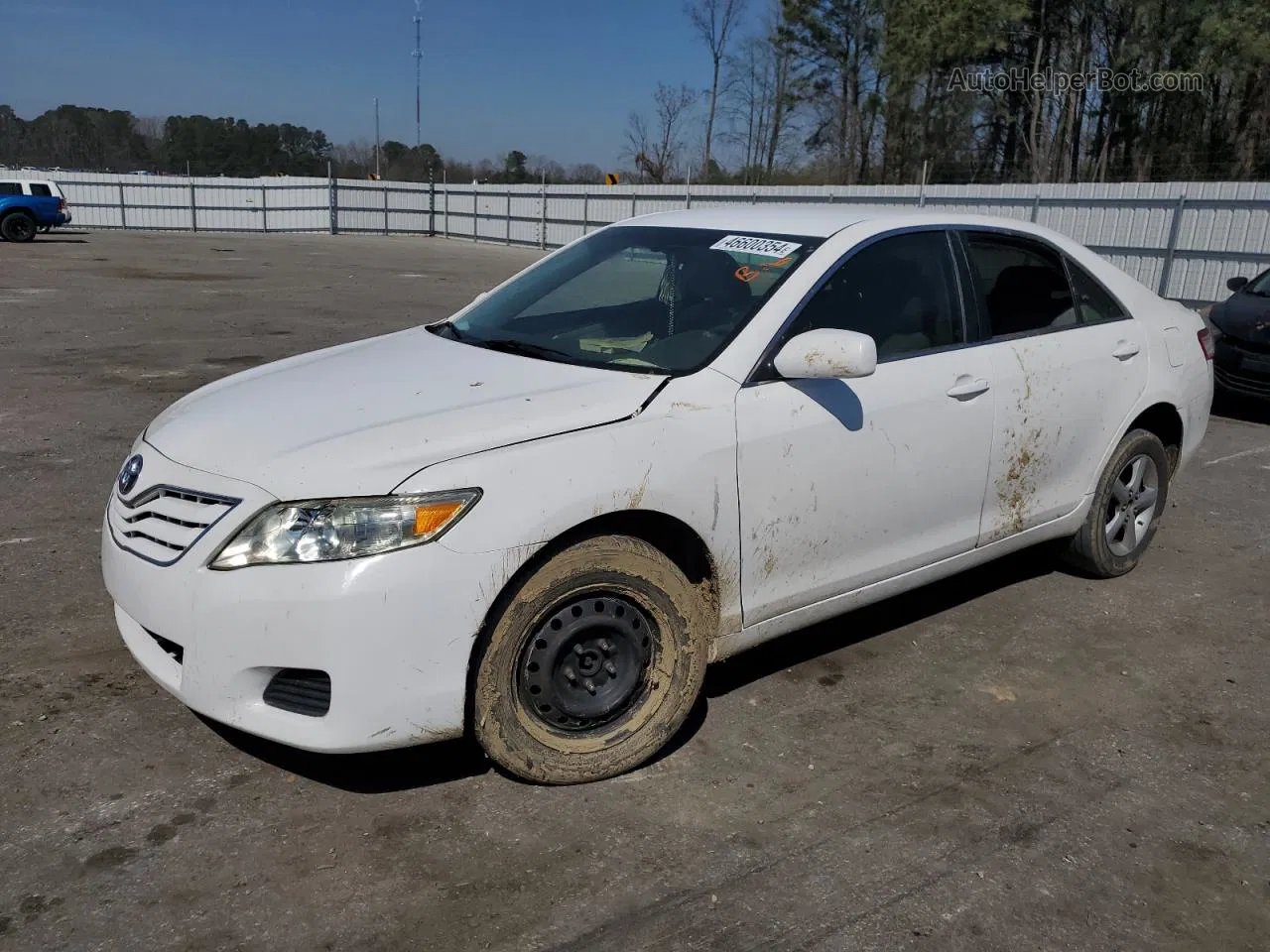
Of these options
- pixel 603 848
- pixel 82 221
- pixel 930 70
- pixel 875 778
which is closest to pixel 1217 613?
pixel 875 778

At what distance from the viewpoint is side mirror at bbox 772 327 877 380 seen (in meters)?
3.15

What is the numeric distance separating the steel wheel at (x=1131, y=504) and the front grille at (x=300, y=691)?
3598 millimetres

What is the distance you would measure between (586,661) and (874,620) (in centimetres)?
185

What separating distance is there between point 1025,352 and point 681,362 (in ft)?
5.26

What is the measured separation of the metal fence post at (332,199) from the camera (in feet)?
135

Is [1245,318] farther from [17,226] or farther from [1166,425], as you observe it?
[17,226]

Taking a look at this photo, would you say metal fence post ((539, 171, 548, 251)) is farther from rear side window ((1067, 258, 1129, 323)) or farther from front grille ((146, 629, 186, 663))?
front grille ((146, 629, 186, 663))

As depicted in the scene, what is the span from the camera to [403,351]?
12.4 ft

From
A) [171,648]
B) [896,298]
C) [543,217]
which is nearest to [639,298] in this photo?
[896,298]

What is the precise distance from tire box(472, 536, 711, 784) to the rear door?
1.57m

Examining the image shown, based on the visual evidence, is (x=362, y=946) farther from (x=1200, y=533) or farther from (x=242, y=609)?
(x=1200, y=533)

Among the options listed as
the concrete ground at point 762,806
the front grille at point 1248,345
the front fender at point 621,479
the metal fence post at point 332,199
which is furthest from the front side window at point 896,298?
the metal fence post at point 332,199

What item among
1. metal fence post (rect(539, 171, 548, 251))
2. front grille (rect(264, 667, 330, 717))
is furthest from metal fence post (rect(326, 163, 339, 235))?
front grille (rect(264, 667, 330, 717))

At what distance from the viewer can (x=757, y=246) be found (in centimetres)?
373
